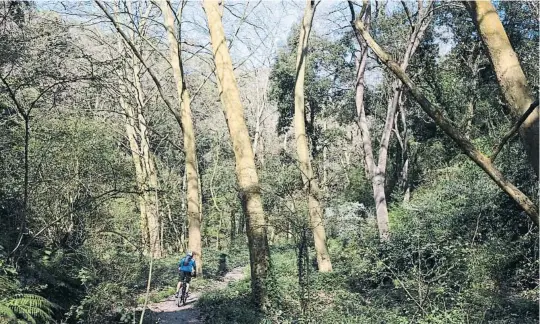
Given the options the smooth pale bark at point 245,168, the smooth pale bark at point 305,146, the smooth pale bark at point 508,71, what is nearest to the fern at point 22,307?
the smooth pale bark at point 245,168

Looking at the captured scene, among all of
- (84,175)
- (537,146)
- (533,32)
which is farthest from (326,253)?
(533,32)

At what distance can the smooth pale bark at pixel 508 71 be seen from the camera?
3.95 m

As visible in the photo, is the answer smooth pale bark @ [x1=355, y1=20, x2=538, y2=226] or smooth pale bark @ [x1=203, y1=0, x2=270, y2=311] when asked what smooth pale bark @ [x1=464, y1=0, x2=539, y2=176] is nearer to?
smooth pale bark @ [x1=355, y1=20, x2=538, y2=226]

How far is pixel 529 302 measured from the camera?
902cm

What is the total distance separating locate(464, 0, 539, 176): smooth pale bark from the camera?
13.0ft

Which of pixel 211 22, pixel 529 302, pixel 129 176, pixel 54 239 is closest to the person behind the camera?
pixel 529 302

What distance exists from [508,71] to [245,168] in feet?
20.2

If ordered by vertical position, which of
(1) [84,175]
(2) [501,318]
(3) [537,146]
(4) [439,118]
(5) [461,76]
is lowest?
(2) [501,318]

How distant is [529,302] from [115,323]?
809 cm

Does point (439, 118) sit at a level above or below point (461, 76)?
below

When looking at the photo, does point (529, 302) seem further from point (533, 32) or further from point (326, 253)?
point (533, 32)

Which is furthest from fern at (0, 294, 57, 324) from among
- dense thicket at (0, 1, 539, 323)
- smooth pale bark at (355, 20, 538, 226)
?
smooth pale bark at (355, 20, 538, 226)

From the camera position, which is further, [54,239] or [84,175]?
[84,175]

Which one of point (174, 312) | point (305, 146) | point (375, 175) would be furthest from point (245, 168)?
point (375, 175)
